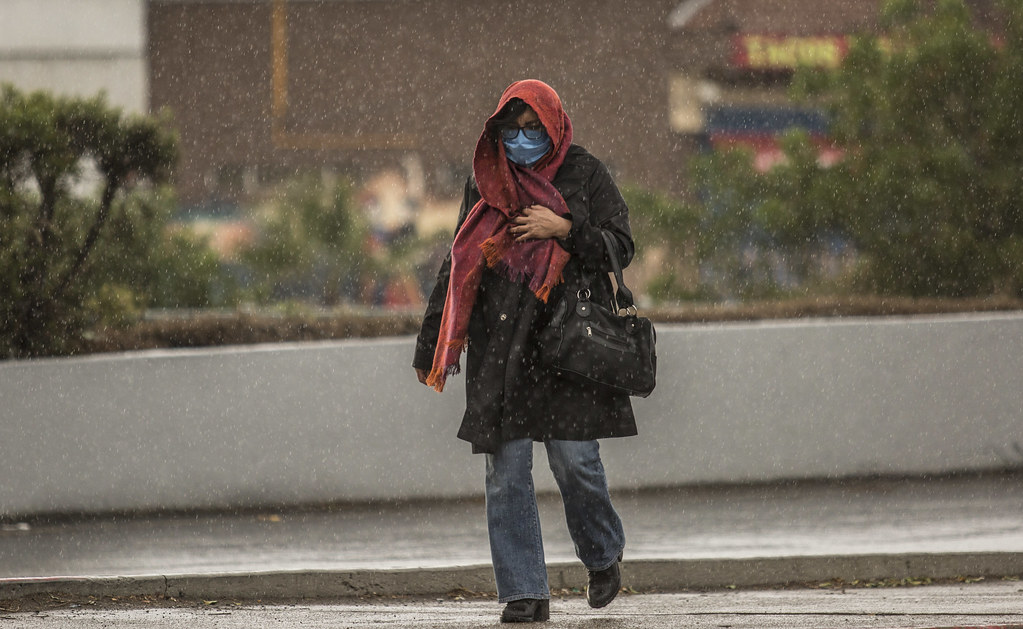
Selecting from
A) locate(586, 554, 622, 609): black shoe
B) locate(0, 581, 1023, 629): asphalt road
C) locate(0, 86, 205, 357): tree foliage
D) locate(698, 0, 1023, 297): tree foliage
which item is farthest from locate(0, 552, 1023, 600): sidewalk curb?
locate(698, 0, 1023, 297): tree foliage

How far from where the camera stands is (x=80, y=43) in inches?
1283

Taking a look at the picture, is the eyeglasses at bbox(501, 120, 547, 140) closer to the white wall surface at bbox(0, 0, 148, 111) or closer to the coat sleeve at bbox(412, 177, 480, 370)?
the coat sleeve at bbox(412, 177, 480, 370)

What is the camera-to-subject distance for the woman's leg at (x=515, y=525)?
455 centimetres

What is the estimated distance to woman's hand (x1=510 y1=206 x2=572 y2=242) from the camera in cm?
446

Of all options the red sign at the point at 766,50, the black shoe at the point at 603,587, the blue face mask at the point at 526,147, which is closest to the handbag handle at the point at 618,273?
the blue face mask at the point at 526,147

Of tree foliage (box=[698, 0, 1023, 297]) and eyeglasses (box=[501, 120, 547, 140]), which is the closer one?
eyeglasses (box=[501, 120, 547, 140])

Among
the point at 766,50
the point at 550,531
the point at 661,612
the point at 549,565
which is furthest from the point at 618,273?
the point at 766,50

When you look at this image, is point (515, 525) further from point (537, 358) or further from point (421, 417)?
point (421, 417)

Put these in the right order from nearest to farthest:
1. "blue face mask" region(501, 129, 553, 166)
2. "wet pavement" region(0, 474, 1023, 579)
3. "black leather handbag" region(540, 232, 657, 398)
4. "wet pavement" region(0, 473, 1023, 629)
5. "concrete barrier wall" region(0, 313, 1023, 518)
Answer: "black leather handbag" region(540, 232, 657, 398), "blue face mask" region(501, 129, 553, 166), "wet pavement" region(0, 473, 1023, 629), "wet pavement" region(0, 474, 1023, 579), "concrete barrier wall" region(0, 313, 1023, 518)

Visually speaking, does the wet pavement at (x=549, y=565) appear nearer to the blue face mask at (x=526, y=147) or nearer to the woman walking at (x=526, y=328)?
the woman walking at (x=526, y=328)

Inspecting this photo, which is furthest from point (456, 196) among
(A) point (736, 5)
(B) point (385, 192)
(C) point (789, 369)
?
(C) point (789, 369)

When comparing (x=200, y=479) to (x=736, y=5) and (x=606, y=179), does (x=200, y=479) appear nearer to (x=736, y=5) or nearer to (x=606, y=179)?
(x=606, y=179)

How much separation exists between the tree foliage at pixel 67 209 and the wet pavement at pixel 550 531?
3.99ft

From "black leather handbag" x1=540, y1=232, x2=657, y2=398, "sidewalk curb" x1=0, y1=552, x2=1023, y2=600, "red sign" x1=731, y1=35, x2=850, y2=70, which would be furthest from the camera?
"red sign" x1=731, y1=35, x2=850, y2=70
